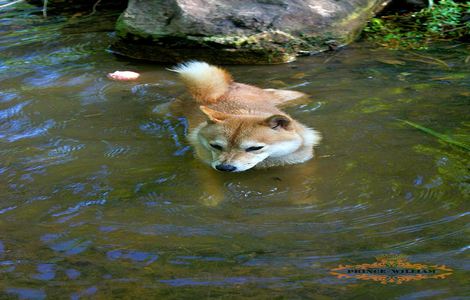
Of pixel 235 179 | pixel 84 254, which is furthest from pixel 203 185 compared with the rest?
pixel 84 254

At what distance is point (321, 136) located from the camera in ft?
17.6

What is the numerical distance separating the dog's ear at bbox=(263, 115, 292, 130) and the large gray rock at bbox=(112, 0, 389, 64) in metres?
2.63

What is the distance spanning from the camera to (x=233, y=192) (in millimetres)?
4480

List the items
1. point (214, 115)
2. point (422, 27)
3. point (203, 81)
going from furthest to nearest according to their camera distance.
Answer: point (422, 27) < point (203, 81) < point (214, 115)

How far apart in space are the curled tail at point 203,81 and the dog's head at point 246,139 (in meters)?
0.94

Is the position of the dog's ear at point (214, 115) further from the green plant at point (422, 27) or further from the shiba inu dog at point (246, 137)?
the green plant at point (422, 27)

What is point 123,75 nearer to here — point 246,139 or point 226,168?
point 246,139

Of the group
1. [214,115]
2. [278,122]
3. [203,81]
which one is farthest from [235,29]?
[278,122]

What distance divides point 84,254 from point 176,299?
0.79 m

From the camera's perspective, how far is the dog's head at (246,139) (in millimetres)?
4742

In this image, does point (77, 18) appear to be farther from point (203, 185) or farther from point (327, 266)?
point (327, 266)

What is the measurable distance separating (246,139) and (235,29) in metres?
3.03

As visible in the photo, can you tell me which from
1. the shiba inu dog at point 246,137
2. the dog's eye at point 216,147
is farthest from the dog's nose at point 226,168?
the dog's eye at point 216,147

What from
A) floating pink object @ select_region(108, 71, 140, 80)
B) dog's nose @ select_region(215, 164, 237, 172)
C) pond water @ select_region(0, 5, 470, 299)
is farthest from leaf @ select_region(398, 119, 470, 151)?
floating pink object @ select_region(108, 71, 140, 80)
